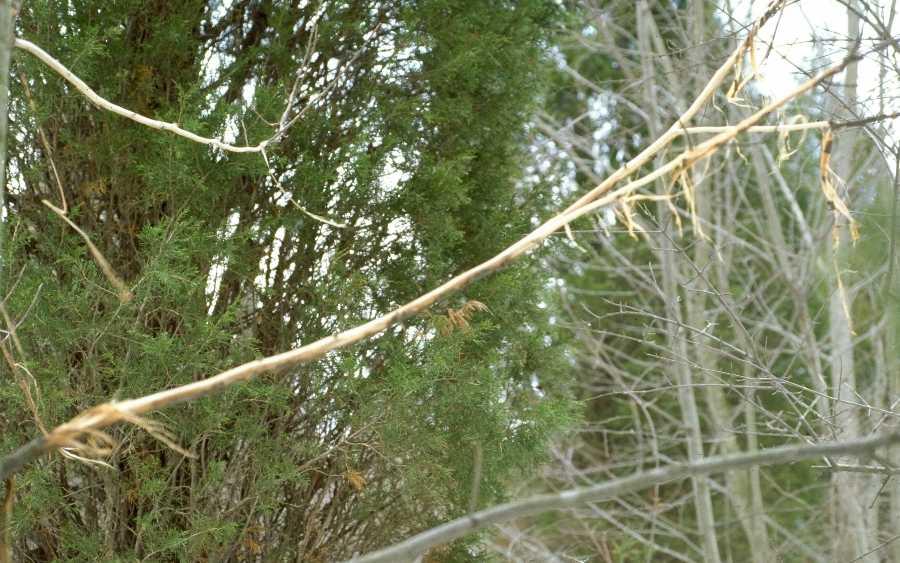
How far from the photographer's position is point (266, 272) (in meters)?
4.05

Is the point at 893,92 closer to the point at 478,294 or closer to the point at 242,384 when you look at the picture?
the point at 478,294

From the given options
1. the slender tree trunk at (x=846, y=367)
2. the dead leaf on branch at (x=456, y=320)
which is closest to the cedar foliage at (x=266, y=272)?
the dead leaf on branch at (x=456, y=320)

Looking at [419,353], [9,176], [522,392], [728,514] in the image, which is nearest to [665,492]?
[728,514]

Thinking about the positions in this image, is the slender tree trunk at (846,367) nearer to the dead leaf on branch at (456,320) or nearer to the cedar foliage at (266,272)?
the cedar foliage at (266,272)

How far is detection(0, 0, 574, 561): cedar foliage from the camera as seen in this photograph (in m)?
3.61

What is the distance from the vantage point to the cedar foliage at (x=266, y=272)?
3.61m

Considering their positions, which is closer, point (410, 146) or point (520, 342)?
point (410, 146)

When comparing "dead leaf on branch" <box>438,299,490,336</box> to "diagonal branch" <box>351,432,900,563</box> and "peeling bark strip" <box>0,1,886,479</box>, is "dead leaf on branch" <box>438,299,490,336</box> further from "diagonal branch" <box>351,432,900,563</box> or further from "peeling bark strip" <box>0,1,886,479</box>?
"diagonal branch" <box>351,432,900,563</box>

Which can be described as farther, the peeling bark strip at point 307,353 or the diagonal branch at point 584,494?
the peeling bark strip at point 307,353

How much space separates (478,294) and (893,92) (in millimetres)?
1996

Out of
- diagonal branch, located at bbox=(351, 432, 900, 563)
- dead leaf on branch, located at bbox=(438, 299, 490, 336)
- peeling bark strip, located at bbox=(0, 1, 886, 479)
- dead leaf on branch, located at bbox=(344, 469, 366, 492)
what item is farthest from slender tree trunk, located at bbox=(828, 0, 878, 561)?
diagonal branch, located at bbox=(351, 432, 900, 563)

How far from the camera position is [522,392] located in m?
4.52

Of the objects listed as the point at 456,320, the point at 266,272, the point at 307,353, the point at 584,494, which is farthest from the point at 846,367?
the point at 584,494

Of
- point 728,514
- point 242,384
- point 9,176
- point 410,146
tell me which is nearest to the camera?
point 242,384
